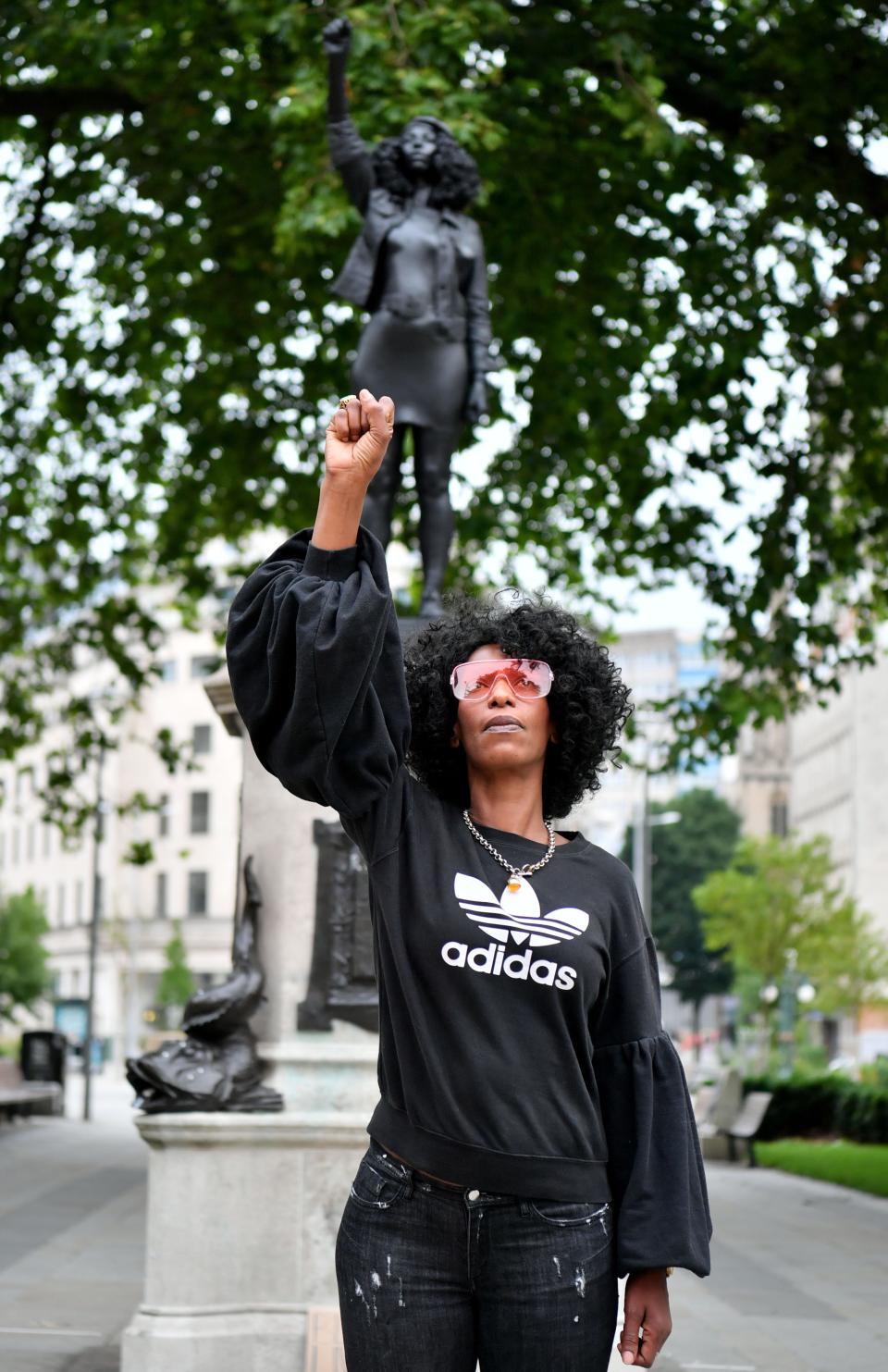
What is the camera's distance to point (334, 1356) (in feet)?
18.9

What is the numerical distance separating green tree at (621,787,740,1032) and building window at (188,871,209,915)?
1988 cm

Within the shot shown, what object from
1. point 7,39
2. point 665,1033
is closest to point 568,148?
point 7,39

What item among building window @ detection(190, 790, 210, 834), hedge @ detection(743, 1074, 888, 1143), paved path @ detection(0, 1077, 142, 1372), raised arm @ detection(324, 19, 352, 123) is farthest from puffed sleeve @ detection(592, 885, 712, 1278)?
building window @ detection(190, 790, 210, 834)

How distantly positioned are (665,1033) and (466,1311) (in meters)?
0.52

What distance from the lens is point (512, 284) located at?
1525 cm

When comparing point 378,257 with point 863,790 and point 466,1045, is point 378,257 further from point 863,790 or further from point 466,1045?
point 863,790

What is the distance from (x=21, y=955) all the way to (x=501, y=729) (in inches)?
2453

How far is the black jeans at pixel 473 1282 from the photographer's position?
261 centimetres

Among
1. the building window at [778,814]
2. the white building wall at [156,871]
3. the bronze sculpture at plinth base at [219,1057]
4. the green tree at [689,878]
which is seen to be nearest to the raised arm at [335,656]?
the bronze sculpture at plinth base at [219,1057]

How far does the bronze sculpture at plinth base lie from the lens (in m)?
6.56

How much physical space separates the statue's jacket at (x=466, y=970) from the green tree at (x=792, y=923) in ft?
140

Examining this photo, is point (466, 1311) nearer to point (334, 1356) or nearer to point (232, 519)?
point (334, 1356)

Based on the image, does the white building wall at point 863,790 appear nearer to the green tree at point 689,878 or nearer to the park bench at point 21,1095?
the green tree at point 689,878

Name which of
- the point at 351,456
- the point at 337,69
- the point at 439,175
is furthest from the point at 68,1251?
the point at 351,456
